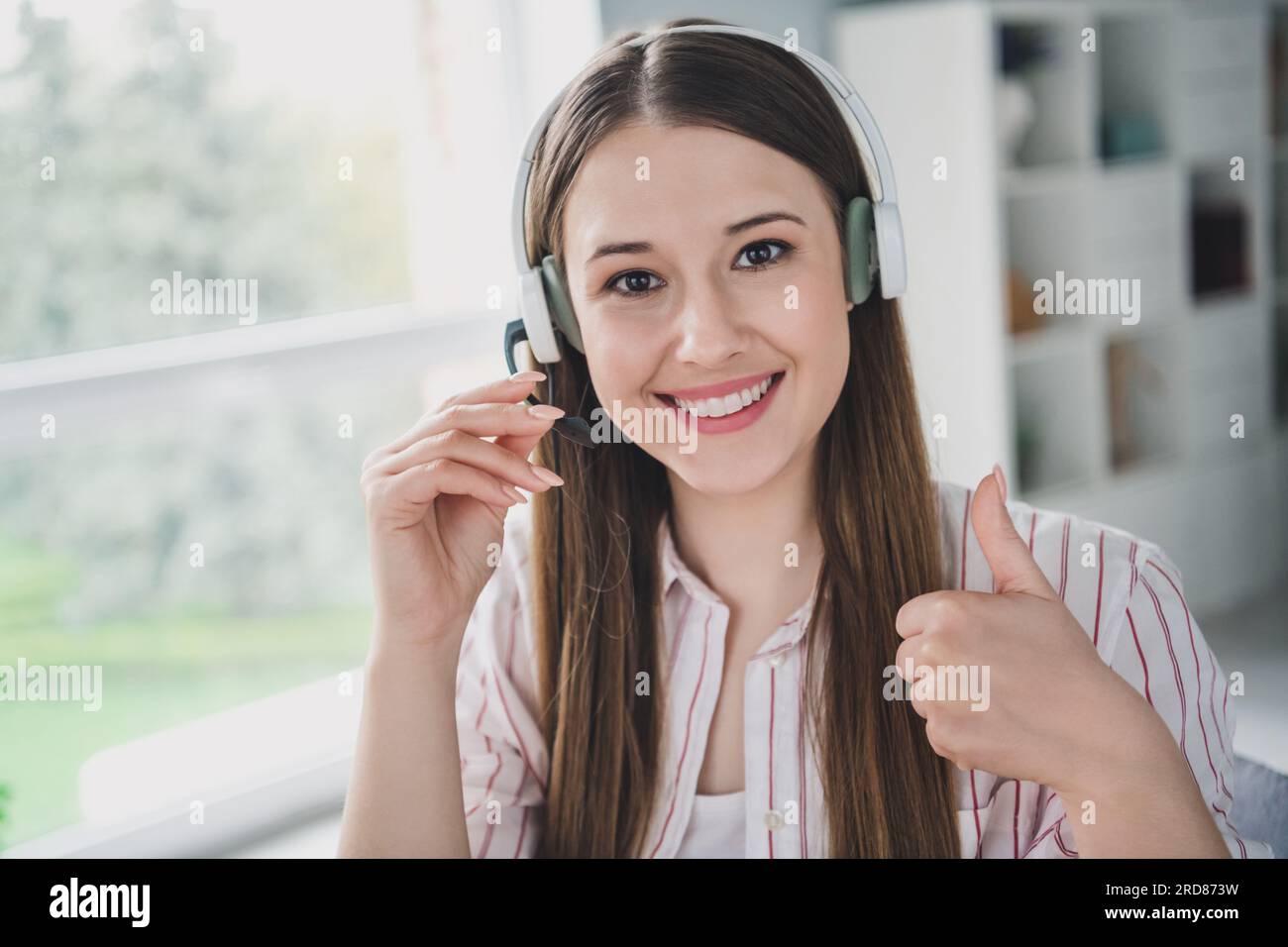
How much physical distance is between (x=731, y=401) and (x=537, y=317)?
192 mm

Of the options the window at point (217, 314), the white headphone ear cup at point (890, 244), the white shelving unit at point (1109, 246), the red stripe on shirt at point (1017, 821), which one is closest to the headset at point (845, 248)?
the white headphone ear cup at point (890, 244)

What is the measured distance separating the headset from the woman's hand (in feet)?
0.17

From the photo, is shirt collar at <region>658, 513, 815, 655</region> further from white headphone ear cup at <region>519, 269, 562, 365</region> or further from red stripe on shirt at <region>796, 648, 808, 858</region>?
white headphone ear cup at <region>519, 269, 562, 365</region>

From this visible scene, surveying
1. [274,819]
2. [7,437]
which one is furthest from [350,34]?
[274,819]

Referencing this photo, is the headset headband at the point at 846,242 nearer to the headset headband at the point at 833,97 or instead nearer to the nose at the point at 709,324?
the headset headband at the point at 833,97

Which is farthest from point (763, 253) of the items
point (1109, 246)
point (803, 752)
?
point (1109, 246)

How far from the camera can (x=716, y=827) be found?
1.03m

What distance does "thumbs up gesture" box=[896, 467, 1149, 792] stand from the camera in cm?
75

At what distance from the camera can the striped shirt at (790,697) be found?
0.93m

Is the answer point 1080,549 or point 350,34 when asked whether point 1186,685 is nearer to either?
point 1080,549

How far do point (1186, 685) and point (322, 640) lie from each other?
5.68 meters

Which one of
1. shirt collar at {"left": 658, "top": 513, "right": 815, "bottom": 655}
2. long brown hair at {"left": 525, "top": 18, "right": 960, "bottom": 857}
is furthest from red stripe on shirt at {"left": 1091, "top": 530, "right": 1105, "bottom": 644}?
shirt collar at {"left": 658, "top": 513, "right": 815, "bottom": 655}

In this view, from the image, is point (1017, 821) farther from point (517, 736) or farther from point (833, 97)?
point (833, 97)
